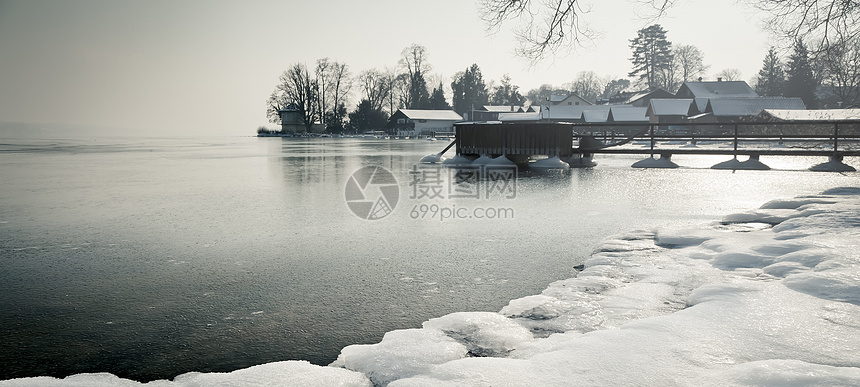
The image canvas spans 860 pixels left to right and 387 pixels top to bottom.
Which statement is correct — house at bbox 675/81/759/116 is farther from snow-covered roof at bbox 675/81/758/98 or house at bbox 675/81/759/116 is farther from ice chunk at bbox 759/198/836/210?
ice chunk at bbox 759/198/836/210

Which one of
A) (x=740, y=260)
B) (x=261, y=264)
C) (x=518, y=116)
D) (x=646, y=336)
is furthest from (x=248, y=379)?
(x=518, y=116)

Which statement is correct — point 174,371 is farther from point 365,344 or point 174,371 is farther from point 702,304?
point 702,304

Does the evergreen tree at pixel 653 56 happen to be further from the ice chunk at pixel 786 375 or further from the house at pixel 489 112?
the ice chunk at pixel 786 375

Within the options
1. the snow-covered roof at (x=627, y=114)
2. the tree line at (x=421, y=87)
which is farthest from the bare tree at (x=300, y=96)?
the snow-covered roof at (x=627, y=114)

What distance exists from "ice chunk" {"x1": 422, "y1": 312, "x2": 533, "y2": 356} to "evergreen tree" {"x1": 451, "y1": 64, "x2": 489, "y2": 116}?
99.2 m

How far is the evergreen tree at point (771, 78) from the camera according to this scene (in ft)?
266

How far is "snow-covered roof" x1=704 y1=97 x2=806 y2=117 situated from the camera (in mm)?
58312

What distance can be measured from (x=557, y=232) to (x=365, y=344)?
4.40 metres

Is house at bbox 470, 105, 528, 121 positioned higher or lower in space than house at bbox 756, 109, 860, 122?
higher

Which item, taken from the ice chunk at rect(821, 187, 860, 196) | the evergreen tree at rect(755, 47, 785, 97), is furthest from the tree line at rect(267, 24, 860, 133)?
the ice chunk at rect(821, 187, 860, 196)

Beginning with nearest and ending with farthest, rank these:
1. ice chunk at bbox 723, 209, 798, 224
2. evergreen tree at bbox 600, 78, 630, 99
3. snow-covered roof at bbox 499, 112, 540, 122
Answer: ice chunk at bbox 723, 209, 798, 224 → snow-covered roof at bbox 499, 112, 540, 122 → evergreen tree at bbox 600, 78, 630, 99

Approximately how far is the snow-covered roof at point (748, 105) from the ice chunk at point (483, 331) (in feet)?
206

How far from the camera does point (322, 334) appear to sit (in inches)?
145

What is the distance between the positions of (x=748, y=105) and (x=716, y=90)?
521 inches
